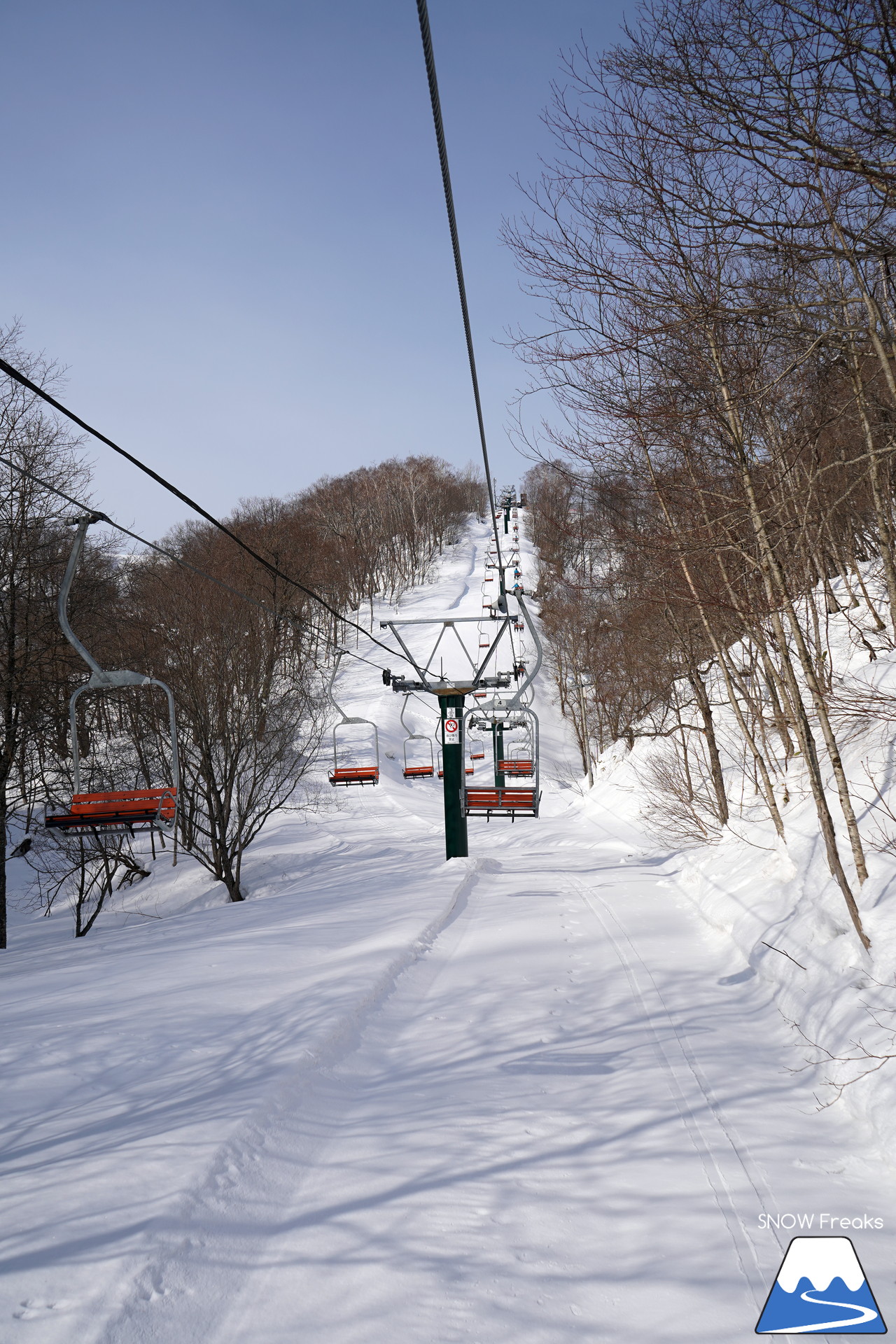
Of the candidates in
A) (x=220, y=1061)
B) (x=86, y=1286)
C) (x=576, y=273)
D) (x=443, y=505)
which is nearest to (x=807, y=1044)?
(x=220, y=1061)

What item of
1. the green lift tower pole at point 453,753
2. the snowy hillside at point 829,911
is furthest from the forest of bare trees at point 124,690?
the snowy hillside at point 829,911

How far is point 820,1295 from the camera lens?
137 inches

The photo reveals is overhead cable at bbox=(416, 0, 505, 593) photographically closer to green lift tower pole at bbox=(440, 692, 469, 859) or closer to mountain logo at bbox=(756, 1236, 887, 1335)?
mountain logo at bbox=(756, 1236, 887, 1335)

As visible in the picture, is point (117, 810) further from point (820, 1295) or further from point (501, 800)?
point (501, 800)

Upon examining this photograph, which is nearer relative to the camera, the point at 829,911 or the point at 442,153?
the point at 442,153

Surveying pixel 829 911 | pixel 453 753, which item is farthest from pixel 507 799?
pixel 829 911

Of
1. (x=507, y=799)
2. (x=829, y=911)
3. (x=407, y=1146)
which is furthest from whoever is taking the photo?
(x=507, y=799)

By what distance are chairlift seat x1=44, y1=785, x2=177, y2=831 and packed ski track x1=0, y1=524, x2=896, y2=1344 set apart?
A: 1.55 meters

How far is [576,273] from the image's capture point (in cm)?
546

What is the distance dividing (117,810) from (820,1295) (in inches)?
280

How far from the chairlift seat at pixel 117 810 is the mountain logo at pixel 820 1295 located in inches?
250

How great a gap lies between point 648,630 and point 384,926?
37.0 ft

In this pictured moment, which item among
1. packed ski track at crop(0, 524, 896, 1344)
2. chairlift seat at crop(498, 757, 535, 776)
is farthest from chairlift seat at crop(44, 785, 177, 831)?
chairlift seat at crop(498, 757, 535, 776)

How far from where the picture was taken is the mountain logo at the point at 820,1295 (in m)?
3.24
